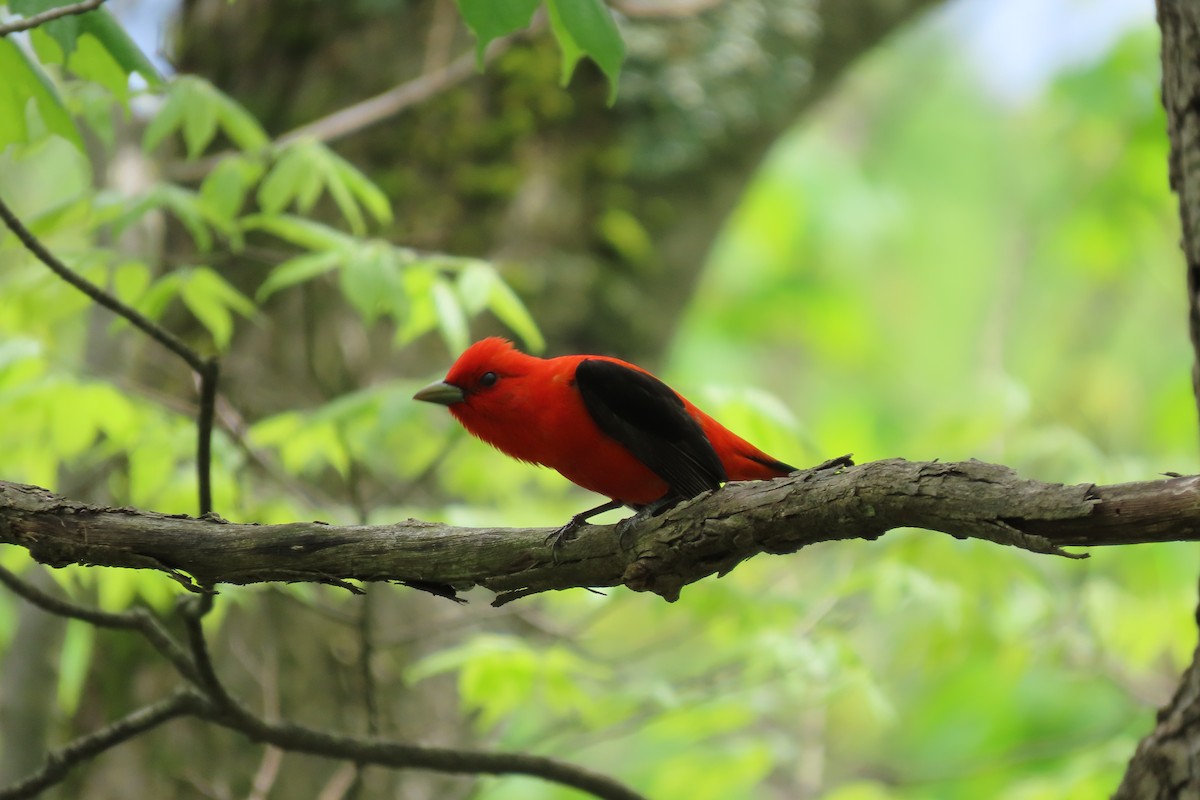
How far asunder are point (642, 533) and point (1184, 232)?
5.05ft

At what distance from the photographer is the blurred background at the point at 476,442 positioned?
383cm

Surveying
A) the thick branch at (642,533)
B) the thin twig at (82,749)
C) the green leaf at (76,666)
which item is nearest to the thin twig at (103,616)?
the thin twig at (82,749)

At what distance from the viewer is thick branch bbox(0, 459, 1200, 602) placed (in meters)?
1.88

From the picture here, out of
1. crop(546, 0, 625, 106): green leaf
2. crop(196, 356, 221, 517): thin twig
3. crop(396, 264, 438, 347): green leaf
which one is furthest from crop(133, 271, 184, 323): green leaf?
crop(546, 0, 625, 106): green leaf

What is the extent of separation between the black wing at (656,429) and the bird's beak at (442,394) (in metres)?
0.48

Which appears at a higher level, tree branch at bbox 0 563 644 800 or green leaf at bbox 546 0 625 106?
green leaf at bbox 546 0 625 106

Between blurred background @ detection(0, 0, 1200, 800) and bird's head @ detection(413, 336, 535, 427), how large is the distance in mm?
153

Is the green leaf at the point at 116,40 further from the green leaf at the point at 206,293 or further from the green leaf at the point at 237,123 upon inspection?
the green leaf at the point at 206,293

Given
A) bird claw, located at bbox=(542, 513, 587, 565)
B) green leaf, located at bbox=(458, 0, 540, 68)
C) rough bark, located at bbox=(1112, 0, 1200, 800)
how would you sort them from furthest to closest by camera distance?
bird claw, located at bbox=(542, 513, 587, 565), rough bark, located at bbox=(1112, 0, 1200, 800), green leaf, located at bbox=(458, 0, 540, 68)

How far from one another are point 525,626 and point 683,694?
49.5 inches

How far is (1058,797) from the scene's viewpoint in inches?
177

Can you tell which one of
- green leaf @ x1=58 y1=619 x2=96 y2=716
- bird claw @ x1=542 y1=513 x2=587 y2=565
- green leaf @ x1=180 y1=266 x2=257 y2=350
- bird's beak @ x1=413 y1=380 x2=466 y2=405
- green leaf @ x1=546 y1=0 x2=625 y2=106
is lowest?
bird claw @ x1=542 y1=513 x2=587 y2=565

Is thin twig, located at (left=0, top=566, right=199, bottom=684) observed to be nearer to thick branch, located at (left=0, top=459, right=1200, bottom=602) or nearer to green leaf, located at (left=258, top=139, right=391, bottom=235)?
thick branch, located at (left=0, top=459, right=1200, bottom=602)

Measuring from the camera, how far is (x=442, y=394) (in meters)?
3.77
